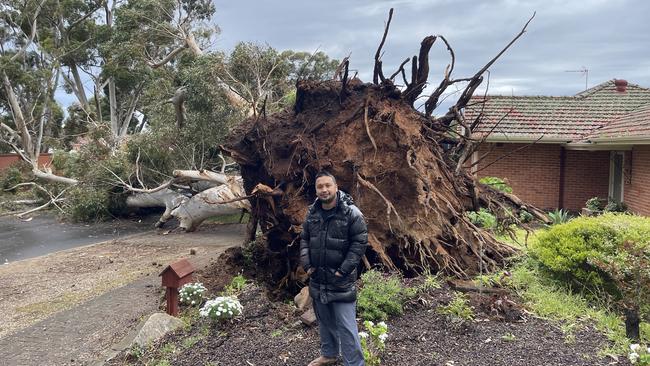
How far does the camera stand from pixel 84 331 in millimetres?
6148

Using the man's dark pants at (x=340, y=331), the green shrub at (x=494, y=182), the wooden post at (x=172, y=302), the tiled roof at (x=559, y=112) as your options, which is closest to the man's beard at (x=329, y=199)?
the man's dark pants at (x=340, y=331)

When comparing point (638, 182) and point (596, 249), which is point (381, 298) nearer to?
point (596, 249)

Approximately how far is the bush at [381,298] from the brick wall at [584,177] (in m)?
13.1

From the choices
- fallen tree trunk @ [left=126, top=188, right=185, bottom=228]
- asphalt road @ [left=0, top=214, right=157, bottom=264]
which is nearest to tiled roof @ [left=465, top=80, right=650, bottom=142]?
fallen tree trunk @ [left=126, top=188, right=185, bottom=228]

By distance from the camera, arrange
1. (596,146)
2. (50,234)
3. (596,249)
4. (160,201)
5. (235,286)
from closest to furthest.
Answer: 1. (596,249)
2. (235,286)
3. (596,146)
4. (50,234)
5. (160,201)

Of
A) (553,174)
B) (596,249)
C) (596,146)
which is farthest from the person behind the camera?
(553,174)

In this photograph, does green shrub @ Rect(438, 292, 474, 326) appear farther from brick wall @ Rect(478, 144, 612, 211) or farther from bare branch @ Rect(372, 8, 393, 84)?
brick wall @ Rect(478, 144, 612, 211)

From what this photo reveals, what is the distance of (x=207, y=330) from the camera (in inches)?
198

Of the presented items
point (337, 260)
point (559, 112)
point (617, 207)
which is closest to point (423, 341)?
point (337, 260)

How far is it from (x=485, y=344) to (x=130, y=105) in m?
33.5

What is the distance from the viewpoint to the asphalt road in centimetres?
1302

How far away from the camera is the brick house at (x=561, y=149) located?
598 inches

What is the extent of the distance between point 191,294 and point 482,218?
13.9 feet

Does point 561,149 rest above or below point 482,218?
above
